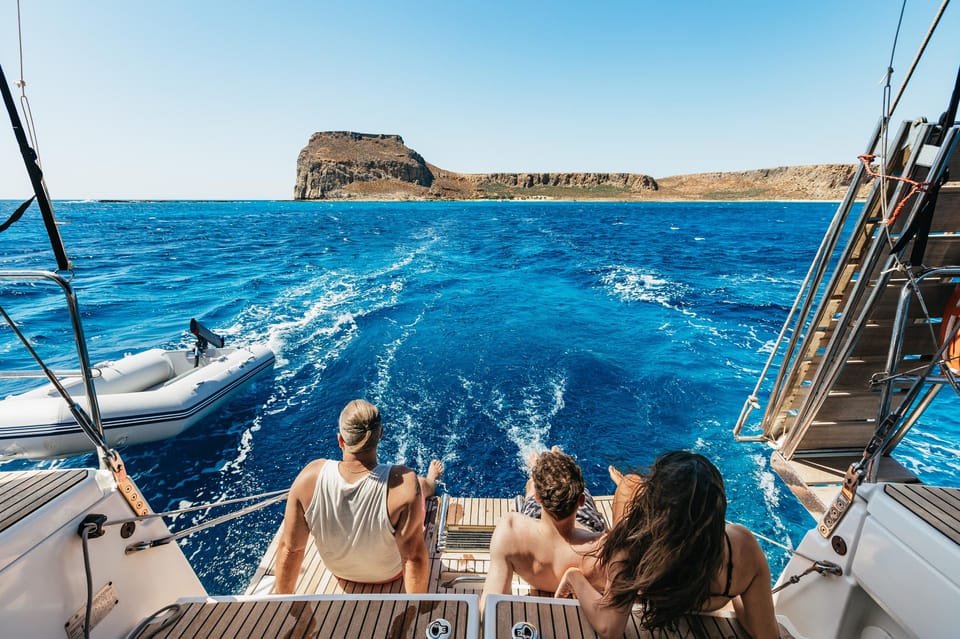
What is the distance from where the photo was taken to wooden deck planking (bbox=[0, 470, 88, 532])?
195cm

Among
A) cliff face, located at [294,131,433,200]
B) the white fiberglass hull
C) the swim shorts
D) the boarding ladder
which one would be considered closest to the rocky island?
cliff face, located at [294,131,433,200]

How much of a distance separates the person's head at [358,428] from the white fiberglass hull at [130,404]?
576 centimetres

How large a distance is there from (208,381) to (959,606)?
32.6 ft

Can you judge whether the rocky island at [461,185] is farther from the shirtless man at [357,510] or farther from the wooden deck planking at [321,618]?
the wooden deck planking at [321,618]

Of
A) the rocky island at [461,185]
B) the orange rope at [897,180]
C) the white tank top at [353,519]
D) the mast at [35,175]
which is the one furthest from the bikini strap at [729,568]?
the rocky island at [461,185]

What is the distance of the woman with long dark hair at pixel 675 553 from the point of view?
162 centimetres

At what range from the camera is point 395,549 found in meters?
2.79

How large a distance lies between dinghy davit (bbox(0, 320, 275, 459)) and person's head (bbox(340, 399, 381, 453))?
19.1ft

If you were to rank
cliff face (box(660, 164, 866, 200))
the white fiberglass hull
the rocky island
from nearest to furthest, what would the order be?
the white fiberglass hull → cliff face (box(660, 164, 866, 200)) → the rocky island

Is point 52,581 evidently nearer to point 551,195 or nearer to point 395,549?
point 395,549

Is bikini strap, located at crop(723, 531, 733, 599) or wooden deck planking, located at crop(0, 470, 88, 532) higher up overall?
wooden deck planking, located at crop(0, 470, 88, 532)

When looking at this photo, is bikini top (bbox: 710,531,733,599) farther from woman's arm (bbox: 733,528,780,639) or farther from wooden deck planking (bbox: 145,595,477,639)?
wooden deck planking (bbox: 145,595,477,639)

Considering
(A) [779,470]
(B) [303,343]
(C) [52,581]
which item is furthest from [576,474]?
(B) [303,343]

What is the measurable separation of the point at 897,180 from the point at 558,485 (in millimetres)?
3945
